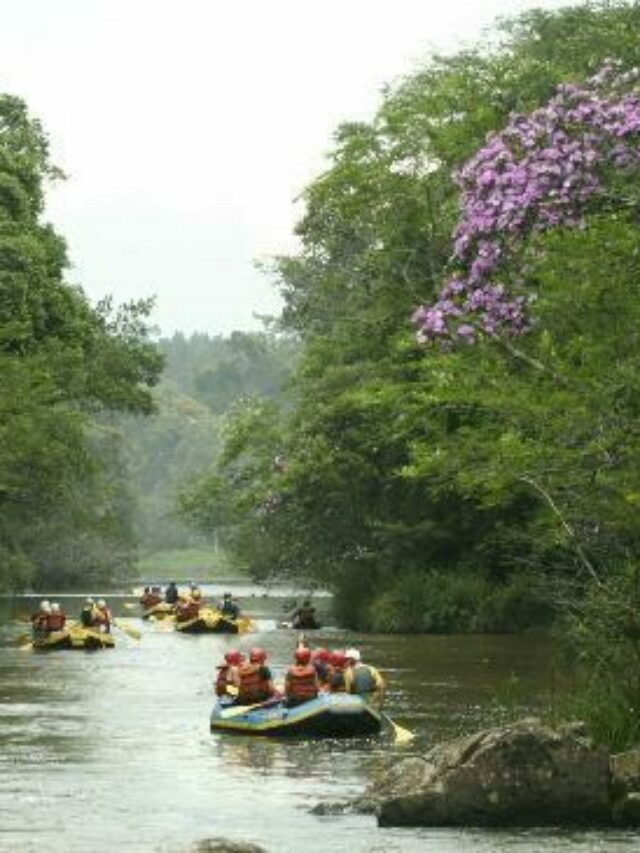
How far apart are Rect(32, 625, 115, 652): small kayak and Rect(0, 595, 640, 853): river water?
192cm

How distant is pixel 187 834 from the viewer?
1956cm

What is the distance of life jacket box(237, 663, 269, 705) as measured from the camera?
29.7 meters

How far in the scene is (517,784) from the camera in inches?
749

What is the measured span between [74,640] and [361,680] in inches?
823

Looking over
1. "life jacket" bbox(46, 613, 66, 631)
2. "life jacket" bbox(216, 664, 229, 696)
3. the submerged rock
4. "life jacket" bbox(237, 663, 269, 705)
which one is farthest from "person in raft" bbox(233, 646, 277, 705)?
"life jacket" bbox(46, 613, 66, 631)

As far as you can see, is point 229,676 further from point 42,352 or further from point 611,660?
point 42,352

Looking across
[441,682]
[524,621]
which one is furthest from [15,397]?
[441,682]

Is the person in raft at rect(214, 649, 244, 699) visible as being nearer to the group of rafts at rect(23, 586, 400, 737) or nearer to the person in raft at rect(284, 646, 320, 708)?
the group of rafts at rect(23, 586, 400, 737)

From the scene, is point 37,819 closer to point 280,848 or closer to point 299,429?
point 280,848

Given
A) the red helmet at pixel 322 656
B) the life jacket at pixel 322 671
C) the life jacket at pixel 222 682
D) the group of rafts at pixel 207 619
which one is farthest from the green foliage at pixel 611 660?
the group of rafts at pixel 207 619

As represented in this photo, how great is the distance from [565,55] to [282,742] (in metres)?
27.6

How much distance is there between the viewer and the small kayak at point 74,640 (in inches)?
1925

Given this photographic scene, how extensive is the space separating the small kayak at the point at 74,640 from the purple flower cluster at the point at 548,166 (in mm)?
24599

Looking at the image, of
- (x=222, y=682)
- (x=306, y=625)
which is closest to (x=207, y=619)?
(x=306, y=625)
